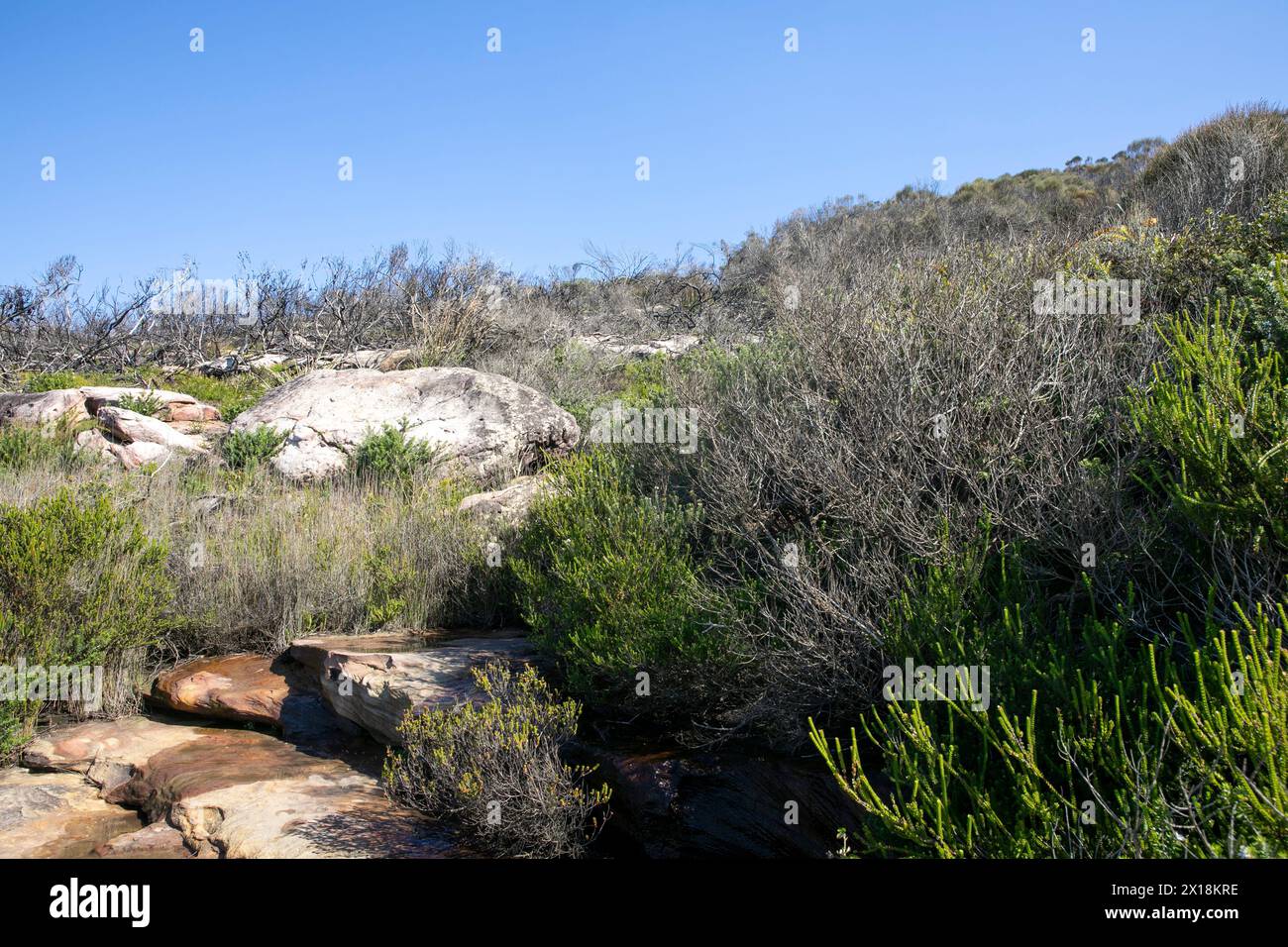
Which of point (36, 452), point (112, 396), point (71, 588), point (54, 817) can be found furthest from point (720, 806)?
point (112, 396)

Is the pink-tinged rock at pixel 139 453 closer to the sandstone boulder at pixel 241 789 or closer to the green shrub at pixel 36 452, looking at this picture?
the green shrub at pixel 36 452

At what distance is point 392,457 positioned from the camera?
944cm

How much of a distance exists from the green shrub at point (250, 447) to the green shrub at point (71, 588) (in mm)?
3462

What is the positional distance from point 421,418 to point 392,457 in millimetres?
1068

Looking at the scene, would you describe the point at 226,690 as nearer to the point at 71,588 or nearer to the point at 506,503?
the point at 71,588

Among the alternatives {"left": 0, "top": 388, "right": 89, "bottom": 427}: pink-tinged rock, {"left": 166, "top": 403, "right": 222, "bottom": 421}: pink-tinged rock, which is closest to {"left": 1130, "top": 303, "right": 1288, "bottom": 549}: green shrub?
{"left": 0, "top": 388, "right": 89, "bottom": 427}: pink-tinged rock

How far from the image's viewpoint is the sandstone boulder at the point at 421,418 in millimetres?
9938

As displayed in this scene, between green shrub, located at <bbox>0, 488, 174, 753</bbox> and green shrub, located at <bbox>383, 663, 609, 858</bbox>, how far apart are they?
2.56 meters

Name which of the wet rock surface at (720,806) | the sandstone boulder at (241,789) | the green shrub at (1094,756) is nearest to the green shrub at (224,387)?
the sandstone boulder at (241,789)

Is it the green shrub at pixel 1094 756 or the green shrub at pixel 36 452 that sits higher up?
the green shrub at pixel 36 452

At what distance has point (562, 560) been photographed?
5395 millimetres

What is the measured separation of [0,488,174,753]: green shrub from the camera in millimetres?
5504
